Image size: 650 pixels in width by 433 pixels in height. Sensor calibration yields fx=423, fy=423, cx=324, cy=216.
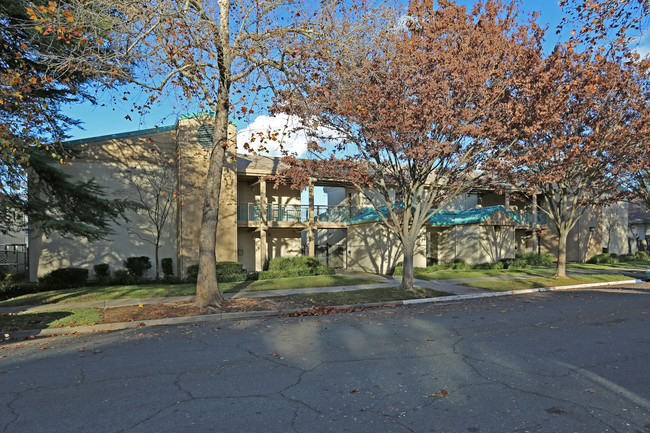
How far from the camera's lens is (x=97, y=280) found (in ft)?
63.0

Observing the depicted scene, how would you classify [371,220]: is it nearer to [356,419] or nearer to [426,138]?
[426,138]

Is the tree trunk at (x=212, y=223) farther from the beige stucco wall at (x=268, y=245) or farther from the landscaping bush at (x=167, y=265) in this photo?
the beige stucco wall at (x=268, y=245)

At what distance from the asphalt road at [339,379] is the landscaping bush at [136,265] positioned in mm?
12916

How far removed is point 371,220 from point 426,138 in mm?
10923

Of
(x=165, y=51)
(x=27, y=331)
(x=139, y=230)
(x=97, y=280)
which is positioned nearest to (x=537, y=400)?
(x=27, y=331)

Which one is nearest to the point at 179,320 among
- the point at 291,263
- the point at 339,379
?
the point at 339,379

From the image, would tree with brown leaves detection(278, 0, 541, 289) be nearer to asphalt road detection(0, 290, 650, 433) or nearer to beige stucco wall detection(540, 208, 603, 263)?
asphalt road detection(0, 290, 650, 433)

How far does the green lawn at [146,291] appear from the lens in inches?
549

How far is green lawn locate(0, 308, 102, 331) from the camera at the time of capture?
934 cm

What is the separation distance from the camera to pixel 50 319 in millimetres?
9969

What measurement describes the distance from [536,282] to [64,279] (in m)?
20.5

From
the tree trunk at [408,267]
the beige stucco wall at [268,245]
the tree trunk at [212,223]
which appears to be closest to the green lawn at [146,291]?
the tree trunk at [408,267]

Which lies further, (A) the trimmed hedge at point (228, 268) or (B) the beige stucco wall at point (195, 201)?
(B) the beige stucco wall at point (195, 201)

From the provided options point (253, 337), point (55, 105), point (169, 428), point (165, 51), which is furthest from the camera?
point (55, 105)
